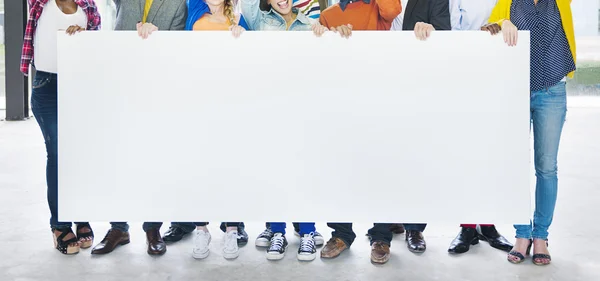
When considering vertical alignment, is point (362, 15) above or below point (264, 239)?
above

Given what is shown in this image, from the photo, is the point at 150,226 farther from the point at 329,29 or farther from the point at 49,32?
the point at 329,29

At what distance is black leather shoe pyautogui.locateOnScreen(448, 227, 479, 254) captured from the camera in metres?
3.27

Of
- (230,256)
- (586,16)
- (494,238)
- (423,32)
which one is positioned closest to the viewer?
(423,32)

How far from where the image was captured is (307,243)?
3176mm

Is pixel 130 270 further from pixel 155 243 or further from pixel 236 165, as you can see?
pixel 236 165

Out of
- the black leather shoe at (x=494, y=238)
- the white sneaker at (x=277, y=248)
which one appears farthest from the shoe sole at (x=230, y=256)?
the black leather shoe at (x=494, y=238)

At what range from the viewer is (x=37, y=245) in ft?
11.0

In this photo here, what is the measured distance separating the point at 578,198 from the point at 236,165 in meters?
2.54

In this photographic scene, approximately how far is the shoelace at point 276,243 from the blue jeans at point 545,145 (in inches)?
39.0

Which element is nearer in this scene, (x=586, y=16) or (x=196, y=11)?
(x=196, y=11)

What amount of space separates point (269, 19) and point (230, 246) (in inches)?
37.9

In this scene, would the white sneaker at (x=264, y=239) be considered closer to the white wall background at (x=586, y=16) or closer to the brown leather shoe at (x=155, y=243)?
the brown leather shoe at (x=155, y=243)

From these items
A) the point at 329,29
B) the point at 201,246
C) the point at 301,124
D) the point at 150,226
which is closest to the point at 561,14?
the point at 329,29

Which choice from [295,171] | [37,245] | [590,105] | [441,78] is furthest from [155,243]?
[590,105]
